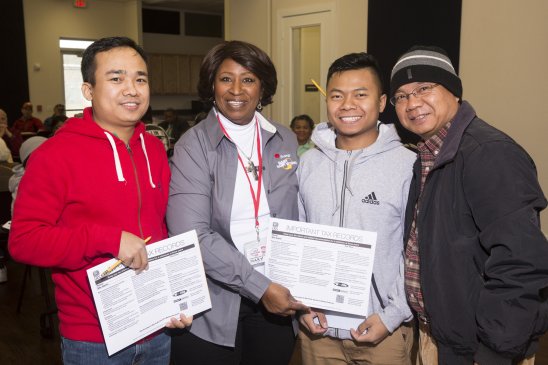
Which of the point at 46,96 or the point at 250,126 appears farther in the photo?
the point at 46,96

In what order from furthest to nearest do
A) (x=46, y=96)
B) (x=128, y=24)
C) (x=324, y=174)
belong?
(x=128, y=24), (x=46, y=96), (x=324, y=174)

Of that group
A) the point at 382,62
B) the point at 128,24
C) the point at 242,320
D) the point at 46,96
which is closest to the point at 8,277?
the point at 242,320

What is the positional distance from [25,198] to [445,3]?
18.5 feet

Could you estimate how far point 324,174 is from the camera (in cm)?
191

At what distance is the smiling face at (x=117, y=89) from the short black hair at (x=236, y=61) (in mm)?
369

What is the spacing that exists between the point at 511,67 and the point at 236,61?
445 cm

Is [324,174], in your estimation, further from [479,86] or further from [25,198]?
[479,86]

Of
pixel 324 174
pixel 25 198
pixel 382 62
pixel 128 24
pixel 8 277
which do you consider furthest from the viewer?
pixel 128 24

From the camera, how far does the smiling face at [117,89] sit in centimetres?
163

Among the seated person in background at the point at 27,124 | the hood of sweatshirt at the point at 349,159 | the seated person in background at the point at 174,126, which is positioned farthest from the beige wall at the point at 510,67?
the seated person in background at the point at 27,124

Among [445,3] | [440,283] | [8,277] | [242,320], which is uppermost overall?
[445,3]

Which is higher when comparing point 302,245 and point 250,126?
point 250,126

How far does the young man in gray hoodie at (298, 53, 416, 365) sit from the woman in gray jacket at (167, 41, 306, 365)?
15cm

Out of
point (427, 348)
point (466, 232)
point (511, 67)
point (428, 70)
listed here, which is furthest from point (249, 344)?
point (511, 67)
